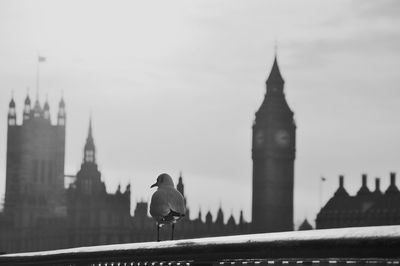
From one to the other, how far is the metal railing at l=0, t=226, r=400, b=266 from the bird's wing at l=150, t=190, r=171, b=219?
2.71m

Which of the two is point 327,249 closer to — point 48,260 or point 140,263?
point 140,263

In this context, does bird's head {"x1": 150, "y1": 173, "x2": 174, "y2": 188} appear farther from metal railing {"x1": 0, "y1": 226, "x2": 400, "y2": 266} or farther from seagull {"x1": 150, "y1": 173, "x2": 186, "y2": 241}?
metal railing {"x1": 0, "y1": 226, "x2": 400, "y2": 266}

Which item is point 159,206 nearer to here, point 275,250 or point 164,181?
point 164,181

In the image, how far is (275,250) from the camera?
8.70 m

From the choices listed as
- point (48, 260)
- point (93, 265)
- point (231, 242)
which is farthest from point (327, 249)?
point (48, 260)

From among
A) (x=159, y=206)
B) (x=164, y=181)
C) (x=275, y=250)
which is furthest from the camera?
(x=164, y=181)

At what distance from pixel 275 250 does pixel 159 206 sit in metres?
6.11

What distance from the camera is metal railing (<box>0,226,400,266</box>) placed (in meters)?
7.85

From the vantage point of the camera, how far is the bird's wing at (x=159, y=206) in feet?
48.4

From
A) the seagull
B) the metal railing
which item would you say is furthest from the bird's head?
the metal railing

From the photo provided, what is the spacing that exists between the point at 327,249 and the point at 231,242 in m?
1.25

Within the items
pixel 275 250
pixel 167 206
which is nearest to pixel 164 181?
pixel 167 206

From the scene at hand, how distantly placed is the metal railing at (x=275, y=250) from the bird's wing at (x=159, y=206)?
271 cm

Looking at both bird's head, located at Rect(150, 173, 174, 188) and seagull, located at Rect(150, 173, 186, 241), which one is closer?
seagull, located at Rect(150, 173, 186, 241)
